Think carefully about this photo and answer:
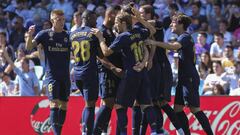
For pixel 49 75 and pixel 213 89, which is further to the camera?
pixel 213 89

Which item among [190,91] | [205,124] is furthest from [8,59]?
[205,124]

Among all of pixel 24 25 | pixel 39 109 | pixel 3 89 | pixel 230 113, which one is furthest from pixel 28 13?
pixel 230 113

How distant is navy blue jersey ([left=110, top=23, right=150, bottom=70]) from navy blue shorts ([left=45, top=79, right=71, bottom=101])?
128 centimetres

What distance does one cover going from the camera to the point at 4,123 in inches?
656

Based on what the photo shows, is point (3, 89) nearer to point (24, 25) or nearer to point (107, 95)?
point (24, 25)

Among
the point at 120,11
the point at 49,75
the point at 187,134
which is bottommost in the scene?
the point at 187,134

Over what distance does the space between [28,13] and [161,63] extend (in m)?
9.30

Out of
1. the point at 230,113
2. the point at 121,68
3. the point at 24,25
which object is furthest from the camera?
the point at 24,25

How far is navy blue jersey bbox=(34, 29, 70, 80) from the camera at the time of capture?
14.1 metres

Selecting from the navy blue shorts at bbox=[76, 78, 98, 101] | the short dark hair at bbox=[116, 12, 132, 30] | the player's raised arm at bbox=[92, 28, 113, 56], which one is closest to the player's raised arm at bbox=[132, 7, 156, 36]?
the short dark hair at bbox=[116, 12, 132, 30]

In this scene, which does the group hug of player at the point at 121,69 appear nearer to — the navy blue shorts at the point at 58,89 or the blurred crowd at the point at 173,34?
the navy blue shorts at the point at 58,89

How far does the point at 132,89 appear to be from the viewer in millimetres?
13508

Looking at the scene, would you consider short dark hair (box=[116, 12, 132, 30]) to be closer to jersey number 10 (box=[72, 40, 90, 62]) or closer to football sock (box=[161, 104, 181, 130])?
jersey number 10 (box=[72, 40, 90, 62])

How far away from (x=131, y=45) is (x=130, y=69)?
1.34 ft
